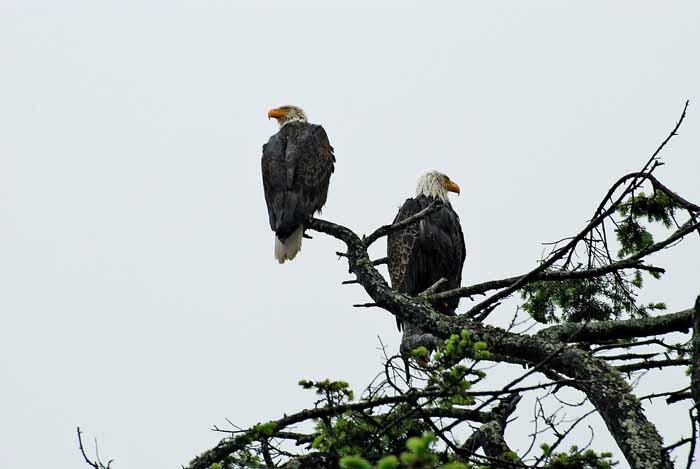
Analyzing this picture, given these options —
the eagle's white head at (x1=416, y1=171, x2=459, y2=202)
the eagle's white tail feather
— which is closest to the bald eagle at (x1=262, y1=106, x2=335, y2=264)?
the eagle's white tail feather

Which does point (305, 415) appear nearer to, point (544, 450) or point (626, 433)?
point (544, 450)

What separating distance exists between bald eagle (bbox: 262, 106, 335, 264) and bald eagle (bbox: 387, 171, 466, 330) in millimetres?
1081

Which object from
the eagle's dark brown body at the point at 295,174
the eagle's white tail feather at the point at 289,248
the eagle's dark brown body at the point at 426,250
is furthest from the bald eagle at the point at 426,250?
the eagle's white tail feather at the point at 289,248

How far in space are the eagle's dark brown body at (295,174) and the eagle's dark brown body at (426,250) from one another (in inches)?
43.2

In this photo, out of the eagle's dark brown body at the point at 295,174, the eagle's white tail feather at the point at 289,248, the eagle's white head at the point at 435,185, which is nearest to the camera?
the eagle's dark brown body at the point at 295,174

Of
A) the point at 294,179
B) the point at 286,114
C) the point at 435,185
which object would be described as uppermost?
the point at 286,114

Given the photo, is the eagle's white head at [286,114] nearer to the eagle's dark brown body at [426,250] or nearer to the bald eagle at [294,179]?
the bald eagle at [294,179]

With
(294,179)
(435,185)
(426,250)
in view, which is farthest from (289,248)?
(435,185)

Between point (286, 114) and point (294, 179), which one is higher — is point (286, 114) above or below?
above

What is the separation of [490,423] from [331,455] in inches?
50.7

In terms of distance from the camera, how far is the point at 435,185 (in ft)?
31.4

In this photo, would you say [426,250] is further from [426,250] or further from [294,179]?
[294,179]

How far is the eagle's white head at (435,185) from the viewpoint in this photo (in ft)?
Result: 31.2

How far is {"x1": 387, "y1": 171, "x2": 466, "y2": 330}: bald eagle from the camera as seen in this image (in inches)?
352
